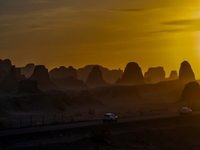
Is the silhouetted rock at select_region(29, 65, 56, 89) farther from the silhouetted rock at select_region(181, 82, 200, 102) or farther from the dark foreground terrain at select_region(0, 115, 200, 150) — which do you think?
the dark foreground terrain at select_region(0, 115, 200, 150)

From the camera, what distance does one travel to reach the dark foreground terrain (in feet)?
133

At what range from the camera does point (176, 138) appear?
5709 centimetres

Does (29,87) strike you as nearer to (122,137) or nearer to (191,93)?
(191,93)

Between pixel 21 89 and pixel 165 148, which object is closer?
pixel 165 148

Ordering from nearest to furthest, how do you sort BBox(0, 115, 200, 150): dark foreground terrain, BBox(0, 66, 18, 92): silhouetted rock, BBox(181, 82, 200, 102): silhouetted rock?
1. BBox(0, 115, 200, 150): dark foreground terrain
2. BBox(181, 82, 200, 102): silhouetted rock
3. BBox(0, 66, 18, 92): silhouetted rock

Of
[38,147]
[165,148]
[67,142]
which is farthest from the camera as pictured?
[165,148]

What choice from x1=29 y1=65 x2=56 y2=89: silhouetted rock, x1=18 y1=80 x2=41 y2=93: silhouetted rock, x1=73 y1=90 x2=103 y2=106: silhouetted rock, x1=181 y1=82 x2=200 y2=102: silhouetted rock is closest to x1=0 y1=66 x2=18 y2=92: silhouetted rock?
x1=29 y1=65 x2=56 y2=89: silhouetted rock

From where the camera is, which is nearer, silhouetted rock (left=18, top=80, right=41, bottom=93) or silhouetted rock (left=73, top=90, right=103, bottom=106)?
silhouetted rock (left=18, top=80, right=41, bottom=93)

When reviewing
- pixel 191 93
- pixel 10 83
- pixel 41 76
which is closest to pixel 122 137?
pixel 191 93

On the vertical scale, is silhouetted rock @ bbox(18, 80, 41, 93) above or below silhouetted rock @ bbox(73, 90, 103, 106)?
above

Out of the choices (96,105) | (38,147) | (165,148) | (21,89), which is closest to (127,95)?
(96,105)

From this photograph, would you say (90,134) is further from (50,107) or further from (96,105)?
(96,105)

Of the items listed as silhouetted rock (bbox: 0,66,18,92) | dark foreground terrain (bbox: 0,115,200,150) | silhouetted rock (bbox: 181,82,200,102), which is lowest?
dark foreground terrain (bbox: 0,115,200,150)

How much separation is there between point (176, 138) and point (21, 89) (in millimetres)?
80653
